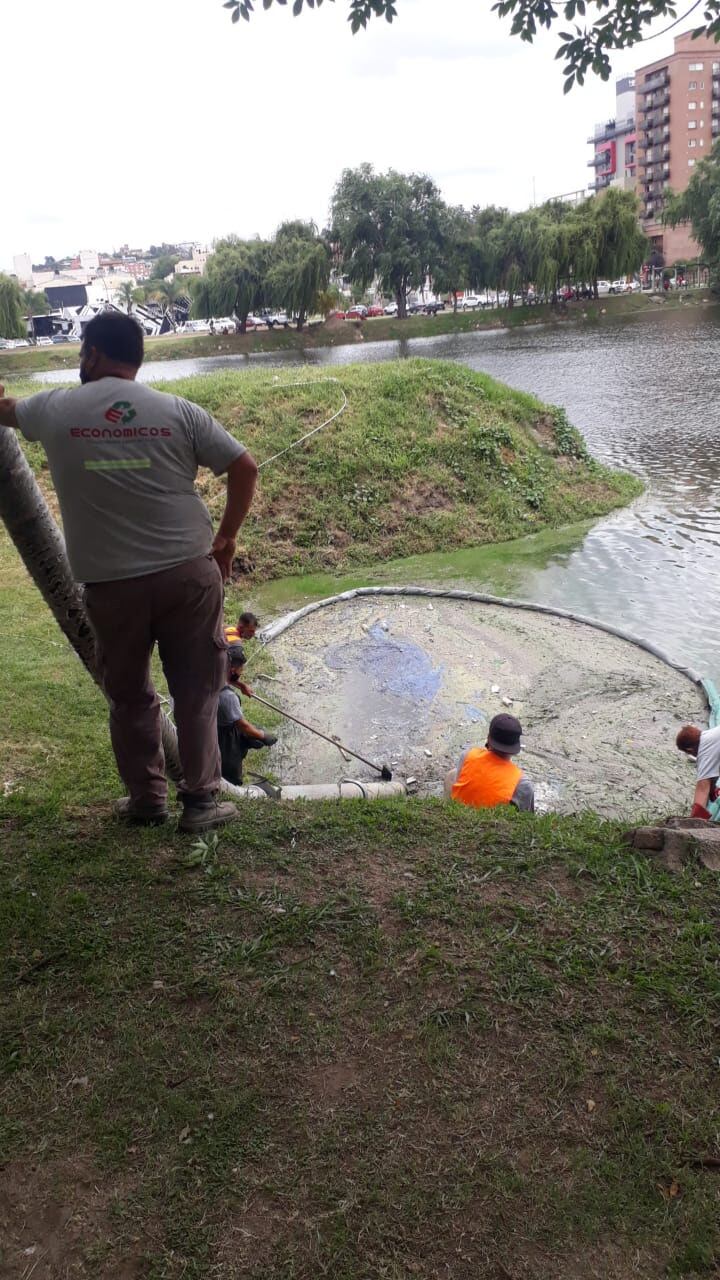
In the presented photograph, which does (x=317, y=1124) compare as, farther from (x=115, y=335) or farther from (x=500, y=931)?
(x=115, y=335)

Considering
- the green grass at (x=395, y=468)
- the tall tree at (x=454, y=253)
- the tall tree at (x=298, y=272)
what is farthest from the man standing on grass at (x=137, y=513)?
the tall tree at (x=454, y=253)

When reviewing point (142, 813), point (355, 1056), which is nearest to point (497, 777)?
point (142, 813)

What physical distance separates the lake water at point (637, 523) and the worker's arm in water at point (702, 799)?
3.95 meters

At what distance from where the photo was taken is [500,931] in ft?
10.1

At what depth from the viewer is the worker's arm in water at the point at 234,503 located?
3.24 m

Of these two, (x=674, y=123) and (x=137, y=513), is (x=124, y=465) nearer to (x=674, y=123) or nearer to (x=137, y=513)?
(x=137, y=513)

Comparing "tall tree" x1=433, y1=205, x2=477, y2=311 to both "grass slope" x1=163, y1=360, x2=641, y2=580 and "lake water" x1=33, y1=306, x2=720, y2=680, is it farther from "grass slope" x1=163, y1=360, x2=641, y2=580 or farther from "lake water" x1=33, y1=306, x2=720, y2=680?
"grass slope" x1=163, y1=360, x2=641, y2=580

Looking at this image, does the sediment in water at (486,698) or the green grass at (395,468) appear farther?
the green grass at (395,468)

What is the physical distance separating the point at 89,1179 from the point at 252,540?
11.0 m

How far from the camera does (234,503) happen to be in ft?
11.0

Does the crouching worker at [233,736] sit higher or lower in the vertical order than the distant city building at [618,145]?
lower

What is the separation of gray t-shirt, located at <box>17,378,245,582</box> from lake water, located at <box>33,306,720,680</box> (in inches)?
278

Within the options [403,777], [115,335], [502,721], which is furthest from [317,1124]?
[403,777]

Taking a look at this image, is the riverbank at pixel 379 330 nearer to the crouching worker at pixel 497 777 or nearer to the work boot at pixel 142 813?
the crouching worker at pixel 497 777
